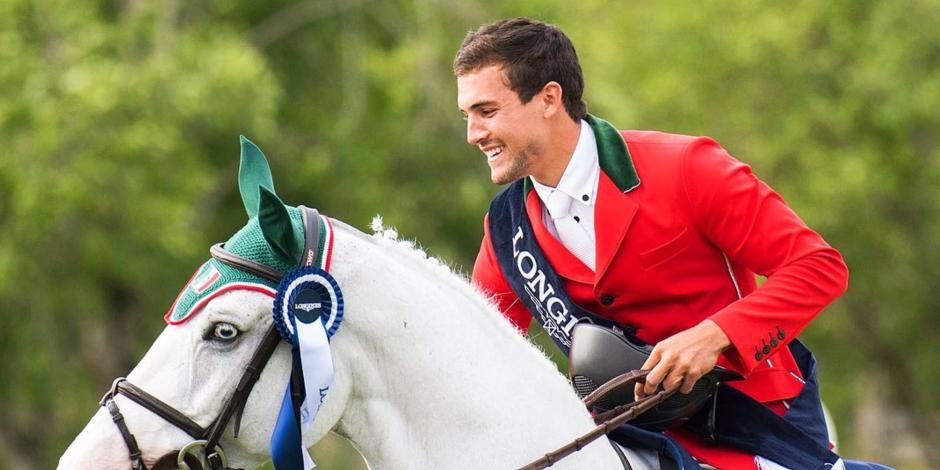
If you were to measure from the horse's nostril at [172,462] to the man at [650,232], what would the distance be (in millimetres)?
1332

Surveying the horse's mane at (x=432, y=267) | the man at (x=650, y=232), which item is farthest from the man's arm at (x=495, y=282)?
the horse's mane at (x=432, y=267)

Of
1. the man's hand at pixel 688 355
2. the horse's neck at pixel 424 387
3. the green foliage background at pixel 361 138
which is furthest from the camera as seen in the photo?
the green foliage background at pixel 361 138

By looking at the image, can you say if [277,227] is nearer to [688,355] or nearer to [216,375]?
[216,375]

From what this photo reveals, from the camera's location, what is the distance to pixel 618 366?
14.4ft

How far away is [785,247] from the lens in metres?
4.34

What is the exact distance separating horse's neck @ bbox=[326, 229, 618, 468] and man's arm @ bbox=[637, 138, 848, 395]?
0.46 m

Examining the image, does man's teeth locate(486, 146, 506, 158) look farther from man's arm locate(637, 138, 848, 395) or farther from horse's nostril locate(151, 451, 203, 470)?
horse's nostril locate(151, 451, 203, 470)

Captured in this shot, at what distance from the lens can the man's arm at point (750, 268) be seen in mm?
4234

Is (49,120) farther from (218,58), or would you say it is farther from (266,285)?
(266,285)

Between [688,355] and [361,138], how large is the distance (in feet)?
59.7

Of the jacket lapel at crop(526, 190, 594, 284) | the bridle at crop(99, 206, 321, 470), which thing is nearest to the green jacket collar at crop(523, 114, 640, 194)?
the jacket lapel at crop(526, 190, 594, 284)

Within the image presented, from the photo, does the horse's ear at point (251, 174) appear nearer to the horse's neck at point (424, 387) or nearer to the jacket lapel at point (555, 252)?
the horse's neck at point (424, 387)

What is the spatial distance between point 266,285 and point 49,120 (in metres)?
13.5

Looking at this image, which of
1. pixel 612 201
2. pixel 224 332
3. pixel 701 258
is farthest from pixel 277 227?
pixel 701 258
